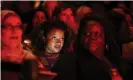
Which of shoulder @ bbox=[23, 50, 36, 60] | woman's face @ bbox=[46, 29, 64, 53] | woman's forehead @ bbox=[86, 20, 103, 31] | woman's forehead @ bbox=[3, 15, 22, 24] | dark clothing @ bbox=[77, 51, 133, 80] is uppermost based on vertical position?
woman's forehead @ bbox=[3, 15, 22, 24]

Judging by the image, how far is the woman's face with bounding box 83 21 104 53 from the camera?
4.04 feet

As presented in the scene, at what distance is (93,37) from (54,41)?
0.17 meters

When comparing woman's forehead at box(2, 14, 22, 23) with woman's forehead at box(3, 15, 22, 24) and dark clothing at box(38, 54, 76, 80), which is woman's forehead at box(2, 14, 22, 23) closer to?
woman's forehead at box(3, 15, 22, 24)

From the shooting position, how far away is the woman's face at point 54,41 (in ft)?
4.33

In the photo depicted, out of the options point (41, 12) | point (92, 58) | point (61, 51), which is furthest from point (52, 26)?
point (41, 12)

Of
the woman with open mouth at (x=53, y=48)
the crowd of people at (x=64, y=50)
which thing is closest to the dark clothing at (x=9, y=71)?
the crowd of people at (x=64, y=50)

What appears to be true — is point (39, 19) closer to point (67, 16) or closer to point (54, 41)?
Answer: point (67, 16)

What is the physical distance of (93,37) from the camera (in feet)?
4.07

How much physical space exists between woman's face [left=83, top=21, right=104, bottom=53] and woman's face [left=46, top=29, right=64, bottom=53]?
13cm

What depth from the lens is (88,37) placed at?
1229 mm

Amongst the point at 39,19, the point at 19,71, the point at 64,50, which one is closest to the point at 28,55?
the point at 19,71

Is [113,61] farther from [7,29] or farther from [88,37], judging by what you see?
[7,29]

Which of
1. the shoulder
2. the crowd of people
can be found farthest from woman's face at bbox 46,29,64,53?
the shoulder

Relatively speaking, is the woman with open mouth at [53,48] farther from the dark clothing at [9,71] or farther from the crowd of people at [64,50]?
the dark clothing at [9,71]
